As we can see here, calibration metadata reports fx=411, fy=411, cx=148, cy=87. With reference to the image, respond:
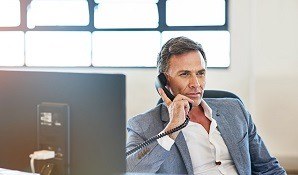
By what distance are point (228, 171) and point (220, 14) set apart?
1842 millimetres

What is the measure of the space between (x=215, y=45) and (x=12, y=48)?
1.84m

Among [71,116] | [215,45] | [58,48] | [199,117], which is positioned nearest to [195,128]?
[199,117]

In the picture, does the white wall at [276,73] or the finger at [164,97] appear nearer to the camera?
the finger at [164,97]

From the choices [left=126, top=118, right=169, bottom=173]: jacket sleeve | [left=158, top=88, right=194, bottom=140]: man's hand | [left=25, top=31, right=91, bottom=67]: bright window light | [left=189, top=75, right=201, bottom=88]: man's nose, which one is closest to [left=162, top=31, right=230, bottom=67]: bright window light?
[left=25, top=31, right=91, bottom=67]: bright window light

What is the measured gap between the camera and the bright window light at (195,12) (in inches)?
133

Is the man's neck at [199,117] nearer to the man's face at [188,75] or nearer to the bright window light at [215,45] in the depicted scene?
the man's face at [188,75]

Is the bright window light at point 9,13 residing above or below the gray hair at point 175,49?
above

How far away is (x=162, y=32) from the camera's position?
347cm

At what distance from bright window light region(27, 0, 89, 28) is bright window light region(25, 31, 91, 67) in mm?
89

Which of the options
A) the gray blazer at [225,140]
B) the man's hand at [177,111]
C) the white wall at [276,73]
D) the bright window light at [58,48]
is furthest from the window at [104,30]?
the man's hand at [177,111]

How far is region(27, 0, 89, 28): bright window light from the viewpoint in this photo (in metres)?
3.60

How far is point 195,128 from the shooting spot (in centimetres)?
188

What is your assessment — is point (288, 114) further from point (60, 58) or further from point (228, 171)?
point (60, 58)

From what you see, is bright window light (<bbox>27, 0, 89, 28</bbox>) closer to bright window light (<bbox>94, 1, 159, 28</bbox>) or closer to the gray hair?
bright window light (<bbox>94, 1, 159, 28</bbox>)
